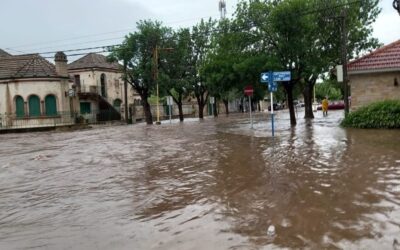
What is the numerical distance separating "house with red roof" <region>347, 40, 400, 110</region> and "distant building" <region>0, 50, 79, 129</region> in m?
28.2

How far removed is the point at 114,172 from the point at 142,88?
35.8m

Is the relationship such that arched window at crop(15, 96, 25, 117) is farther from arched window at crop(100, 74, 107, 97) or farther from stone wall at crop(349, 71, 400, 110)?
stone wall at crop(349, 71, 400, 110)

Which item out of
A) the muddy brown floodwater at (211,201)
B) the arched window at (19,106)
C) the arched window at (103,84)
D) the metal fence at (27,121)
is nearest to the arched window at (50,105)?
the metal fence at (27,121)

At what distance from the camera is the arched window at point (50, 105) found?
145 feet

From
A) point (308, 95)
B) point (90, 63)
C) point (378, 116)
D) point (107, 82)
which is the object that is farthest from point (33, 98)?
point (378, 116)

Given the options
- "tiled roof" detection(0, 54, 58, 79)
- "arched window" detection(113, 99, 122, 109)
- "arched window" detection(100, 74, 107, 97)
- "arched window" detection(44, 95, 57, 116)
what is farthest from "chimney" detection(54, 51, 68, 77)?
"arched window" detection(113, 99, 122, 109)

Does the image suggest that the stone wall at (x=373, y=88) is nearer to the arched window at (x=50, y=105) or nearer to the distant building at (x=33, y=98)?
the distant building at (x=33, y=98)

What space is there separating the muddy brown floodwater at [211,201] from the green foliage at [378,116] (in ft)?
22.6

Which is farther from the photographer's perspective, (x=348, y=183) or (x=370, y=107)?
(x=370, y=107)

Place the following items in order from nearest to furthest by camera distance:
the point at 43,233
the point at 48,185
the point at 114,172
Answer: the point at 43,233
the point at 48,185
the point at 114,172

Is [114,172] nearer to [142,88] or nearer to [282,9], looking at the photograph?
[282,9]

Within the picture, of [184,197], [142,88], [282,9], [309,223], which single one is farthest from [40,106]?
[309,223]

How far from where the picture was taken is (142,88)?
4759 centimetres

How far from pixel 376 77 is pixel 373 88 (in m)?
0.62
